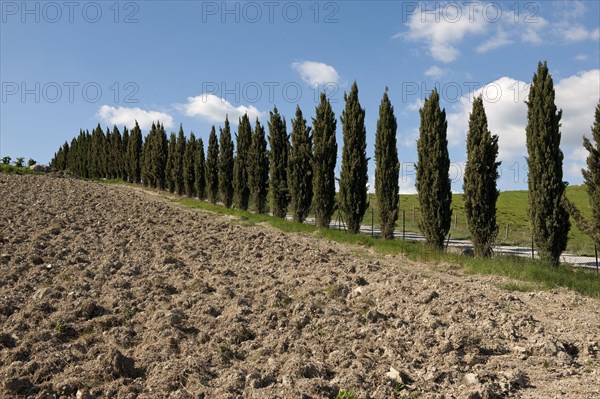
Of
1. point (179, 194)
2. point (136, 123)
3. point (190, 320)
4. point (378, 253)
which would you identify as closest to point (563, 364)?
point (190, 320)

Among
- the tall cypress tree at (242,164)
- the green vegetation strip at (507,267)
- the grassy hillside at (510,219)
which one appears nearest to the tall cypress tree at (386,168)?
the grassy hillside at (510,219)

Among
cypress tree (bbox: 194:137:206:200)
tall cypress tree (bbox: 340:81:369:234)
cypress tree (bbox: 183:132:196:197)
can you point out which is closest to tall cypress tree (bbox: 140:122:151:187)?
cypress tree (bbox: 183:132:196:197)

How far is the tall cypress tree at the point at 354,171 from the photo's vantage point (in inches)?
969

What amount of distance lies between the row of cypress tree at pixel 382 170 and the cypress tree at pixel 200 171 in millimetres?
95

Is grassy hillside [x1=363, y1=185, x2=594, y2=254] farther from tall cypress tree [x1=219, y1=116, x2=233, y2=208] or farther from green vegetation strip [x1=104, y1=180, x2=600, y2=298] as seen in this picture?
tall cypress tree [x1=219, y1=116, x2=233, y2=208]

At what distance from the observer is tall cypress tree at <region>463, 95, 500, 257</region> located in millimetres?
18688

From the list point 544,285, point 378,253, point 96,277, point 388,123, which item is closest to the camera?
point 96,277

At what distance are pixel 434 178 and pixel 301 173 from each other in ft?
33.2

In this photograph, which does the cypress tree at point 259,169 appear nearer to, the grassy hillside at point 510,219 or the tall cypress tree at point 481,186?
the grassy hillside at point 510,219

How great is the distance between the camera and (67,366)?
6840 millimetres

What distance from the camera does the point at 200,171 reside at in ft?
145

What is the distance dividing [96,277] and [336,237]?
34.4 feet

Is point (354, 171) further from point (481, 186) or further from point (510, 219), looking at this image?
point (510, 219)

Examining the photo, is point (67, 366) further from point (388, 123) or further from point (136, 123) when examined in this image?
point (136, 123)
